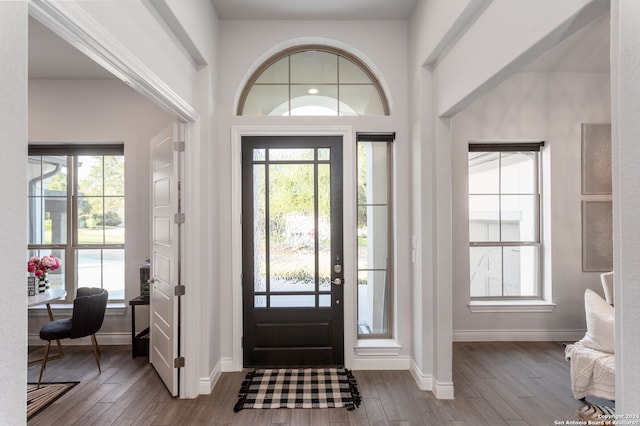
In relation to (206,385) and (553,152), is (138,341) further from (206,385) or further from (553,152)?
(553,152)

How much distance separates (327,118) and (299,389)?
2470mm

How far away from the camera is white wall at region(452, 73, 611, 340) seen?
4.24m

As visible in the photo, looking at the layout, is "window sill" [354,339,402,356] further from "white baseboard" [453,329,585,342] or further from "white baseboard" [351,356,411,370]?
"white baseboard" [453,329,585,342]

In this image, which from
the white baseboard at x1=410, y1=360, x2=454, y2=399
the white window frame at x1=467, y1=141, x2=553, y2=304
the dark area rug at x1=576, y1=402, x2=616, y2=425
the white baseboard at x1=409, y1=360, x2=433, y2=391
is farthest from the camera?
the white window frame at x1=467, y1=141, x2=553, y2=304

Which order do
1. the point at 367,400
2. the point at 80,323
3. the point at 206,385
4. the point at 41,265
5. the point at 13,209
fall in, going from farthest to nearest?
the point at 41,265
the point at 80,323
the point at 206,385
the point at 367,400
the point at 13,209

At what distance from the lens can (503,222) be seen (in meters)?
4.46

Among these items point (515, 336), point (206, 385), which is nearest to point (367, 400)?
point (206, 385)

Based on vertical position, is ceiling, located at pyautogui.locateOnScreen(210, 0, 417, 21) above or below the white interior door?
above

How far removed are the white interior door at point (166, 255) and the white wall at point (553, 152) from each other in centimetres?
306

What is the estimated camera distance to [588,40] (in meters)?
3.57

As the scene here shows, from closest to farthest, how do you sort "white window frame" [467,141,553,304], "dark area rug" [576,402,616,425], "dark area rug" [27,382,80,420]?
"dark area rug" [576,402,616,425], "dark area rug" [27,382,80,420], "white window frame" [467,141,553,304]

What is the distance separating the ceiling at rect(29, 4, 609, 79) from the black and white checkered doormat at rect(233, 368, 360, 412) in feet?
11.1

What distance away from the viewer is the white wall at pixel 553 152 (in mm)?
4242

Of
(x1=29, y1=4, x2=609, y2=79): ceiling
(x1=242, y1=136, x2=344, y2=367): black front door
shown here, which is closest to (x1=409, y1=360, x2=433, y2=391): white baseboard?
(x1=242, y1=136, x2=344, y2=367): black front door
